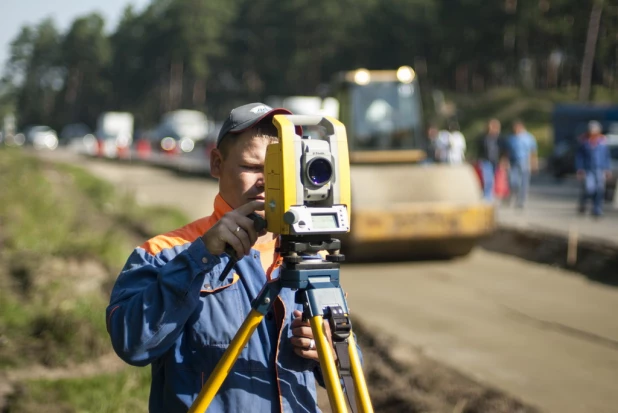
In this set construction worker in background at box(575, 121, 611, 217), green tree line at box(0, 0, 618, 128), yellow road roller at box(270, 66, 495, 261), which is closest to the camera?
yellow road roller at box(270, 66, 495, 261)

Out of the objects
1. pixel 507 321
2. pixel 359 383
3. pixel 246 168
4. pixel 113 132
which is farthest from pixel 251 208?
pixel 113 132

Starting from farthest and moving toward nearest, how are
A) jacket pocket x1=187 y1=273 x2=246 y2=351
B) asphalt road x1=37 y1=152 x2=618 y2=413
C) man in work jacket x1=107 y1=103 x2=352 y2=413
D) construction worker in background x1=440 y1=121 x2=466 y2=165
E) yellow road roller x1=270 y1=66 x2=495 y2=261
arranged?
construction worker in background x1=440 y1=121 x2=466 y2=165 < yellow road roller x1=270 y1=66 x2=495 y2=261 < asphalt road x1=37 y1=152 x2=618 y2=413 < jacket pocket x1=187 y1=273 x2=246 y2=351 < man in work jacket x1=107 y1=103 x2=352 y2=413

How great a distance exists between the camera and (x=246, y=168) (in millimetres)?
2342

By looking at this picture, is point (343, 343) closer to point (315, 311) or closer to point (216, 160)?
point (315, 311)

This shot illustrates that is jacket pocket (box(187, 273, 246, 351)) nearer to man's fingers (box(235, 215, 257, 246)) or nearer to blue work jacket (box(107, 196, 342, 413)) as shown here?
blue work jacket (box(107, 196, 342, 413))

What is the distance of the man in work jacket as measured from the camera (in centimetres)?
217

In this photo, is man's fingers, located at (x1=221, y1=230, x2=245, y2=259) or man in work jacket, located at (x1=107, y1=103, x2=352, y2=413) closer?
man's fingers, located at (x1=221, y1=230, x2=245, y2=259)

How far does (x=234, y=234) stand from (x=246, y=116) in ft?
1.30

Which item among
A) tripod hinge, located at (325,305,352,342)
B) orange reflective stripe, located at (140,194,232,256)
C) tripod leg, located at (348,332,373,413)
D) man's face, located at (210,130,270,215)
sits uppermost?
man's face, located at (210,130,270,215)

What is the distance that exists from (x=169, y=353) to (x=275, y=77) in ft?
266

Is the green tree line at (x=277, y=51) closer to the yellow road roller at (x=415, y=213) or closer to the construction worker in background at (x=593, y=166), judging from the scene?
the construction worker in background at (x=593, y=166)

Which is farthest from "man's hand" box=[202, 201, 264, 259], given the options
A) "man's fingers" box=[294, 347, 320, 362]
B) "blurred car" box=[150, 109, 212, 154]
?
"blurred car" box=[150, 109, 212, 154]

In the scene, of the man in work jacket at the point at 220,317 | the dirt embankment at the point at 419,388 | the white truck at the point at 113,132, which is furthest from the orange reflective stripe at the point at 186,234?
the white truck at the point at 113,132

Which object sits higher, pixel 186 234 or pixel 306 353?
pixel 186 234
